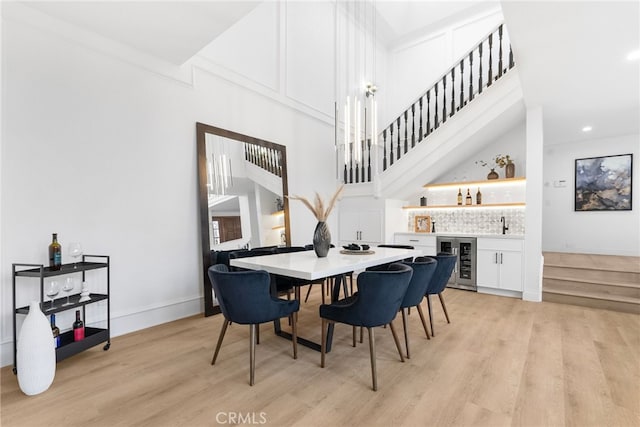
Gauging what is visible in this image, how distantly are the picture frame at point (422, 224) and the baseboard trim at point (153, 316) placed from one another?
419 cm

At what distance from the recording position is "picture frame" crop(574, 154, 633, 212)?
Answer: 5.68m

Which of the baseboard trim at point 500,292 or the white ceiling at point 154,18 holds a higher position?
the white ceiling at point 154,18

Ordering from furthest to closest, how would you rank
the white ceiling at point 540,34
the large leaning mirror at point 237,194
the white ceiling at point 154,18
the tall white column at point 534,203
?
the tall white column at point 534,203
the large leaning mirror at point 237,194
the white ceiling at point 154,18
the white ceiling at point 540,34

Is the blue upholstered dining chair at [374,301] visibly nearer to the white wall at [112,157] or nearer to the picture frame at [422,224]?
the white wall at [112,157]

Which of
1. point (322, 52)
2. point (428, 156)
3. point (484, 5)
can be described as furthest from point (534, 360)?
point (484, 5)

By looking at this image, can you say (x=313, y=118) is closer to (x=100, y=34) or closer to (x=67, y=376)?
(x=100, y=34)

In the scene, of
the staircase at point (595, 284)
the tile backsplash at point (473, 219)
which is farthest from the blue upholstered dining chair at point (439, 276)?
the tile backsplash at point (473, 219)

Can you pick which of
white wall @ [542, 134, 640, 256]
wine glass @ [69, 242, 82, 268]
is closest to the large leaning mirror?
wine glass @ [69, 242, 82, 268]

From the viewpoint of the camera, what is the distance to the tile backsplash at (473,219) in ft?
16.7

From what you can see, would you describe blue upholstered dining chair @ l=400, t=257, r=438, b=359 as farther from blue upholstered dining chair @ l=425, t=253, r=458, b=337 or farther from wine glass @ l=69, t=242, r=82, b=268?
wine glass @ l=69, t=242, r=82, b=268

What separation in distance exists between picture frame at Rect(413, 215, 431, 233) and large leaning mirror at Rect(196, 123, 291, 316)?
271 centimetres

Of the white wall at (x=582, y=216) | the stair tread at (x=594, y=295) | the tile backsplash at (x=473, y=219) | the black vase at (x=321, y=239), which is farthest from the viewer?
the white wall at (x=582, y=216)

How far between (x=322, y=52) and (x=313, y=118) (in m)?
1.37

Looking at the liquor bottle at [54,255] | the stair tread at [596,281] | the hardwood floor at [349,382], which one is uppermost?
the liquor bottle at [54,255]
